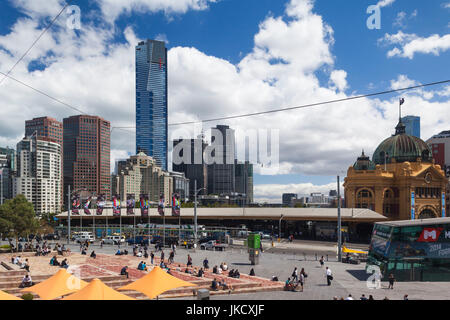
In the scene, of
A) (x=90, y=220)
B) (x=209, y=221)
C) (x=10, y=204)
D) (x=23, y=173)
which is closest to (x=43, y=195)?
(x=23, y=173)

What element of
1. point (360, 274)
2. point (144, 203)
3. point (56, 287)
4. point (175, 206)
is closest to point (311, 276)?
point (360, 274)

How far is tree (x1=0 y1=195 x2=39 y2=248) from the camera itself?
132 feet

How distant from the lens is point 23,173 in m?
187

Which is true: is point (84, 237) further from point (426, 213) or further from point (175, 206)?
point (426, 213)

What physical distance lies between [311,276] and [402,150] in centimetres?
6161

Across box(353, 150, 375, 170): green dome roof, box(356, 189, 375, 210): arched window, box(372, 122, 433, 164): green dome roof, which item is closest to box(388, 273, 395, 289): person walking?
box(356, 189, 375, 210): arched window

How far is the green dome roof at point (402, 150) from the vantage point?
78312 mm

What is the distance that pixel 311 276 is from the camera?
97.6 feet

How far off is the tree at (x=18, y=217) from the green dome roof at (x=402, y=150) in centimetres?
7293

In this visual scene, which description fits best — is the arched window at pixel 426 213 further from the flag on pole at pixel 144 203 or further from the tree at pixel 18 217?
the tree at pixel 18 217

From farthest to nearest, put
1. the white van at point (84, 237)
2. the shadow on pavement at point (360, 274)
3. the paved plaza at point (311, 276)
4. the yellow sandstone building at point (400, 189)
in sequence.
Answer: the yellow sandstone building at point (400, 189)
the white van at point (84, 237)
the shadow on pavement at point (360, 274)
the paved plaza at point (311, 276)

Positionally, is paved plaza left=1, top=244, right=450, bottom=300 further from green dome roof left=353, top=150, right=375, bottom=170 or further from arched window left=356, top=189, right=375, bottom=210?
green dome roof left=353, top=150, right=375, bottom=170

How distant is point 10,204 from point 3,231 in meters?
3.40

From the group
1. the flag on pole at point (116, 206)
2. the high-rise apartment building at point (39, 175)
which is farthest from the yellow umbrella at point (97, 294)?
the high-rise apartment building at point (39, 175)
